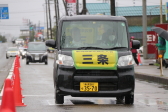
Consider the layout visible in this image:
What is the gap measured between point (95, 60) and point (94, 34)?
3.10 ft

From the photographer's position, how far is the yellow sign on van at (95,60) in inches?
401

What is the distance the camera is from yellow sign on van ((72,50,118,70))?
10180 millimetres

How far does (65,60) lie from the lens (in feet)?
33.8

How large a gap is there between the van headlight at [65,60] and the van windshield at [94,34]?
529 mm

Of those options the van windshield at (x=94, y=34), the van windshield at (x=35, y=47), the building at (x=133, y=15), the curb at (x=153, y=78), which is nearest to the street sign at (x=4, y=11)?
the van windshield at (x=35, y=47)

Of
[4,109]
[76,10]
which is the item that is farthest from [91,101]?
[76,10]

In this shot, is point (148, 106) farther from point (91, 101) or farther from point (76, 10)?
point (76, 10)

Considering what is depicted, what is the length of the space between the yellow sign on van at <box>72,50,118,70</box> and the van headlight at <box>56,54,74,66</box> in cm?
9

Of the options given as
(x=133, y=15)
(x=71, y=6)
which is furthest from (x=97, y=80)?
(x=133, y=15)

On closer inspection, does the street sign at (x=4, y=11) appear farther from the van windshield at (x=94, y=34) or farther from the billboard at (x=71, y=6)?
the van windshield at (x=94, y=34)

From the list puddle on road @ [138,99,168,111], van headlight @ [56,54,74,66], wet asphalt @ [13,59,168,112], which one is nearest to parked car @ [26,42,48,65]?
wet asphalt @ [13,59,168,112]

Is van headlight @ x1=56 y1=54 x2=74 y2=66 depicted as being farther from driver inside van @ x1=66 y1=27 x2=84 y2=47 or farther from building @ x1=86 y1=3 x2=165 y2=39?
building @ x1=86 y1=3 x2=165 y2=39

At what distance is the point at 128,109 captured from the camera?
9.93 metres

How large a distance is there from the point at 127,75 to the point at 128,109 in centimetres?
77
